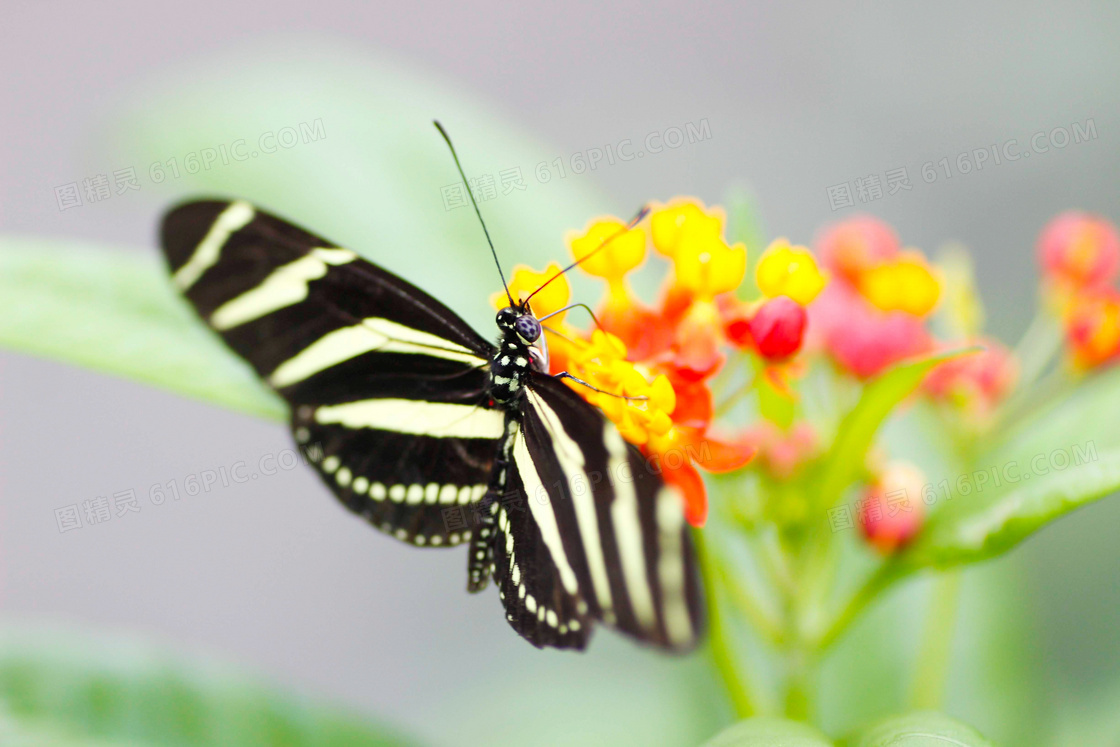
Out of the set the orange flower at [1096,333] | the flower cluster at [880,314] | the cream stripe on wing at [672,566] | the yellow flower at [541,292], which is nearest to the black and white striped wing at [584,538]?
the cream stripe on wing at [672,566]

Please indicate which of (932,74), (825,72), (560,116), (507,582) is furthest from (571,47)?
(507,582)

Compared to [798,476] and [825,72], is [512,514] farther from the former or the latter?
[825,72]

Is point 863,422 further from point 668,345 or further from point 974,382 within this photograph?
point 974,382

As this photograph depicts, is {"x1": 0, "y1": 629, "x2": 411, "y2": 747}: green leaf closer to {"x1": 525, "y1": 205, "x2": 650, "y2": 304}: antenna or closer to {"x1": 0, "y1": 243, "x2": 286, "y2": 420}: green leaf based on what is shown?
{"x1": 0, "y1": 243, "x2": 286, "y2": 420}: green leaf

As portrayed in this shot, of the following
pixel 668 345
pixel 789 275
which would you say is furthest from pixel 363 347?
pixel 789 275

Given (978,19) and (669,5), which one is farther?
(669,5)

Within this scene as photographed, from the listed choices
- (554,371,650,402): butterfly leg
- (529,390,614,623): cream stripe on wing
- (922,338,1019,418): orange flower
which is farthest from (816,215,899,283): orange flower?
(529,390,614,623): cream stripe on wing

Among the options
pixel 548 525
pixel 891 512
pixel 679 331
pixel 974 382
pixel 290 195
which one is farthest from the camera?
pixel 290 195
